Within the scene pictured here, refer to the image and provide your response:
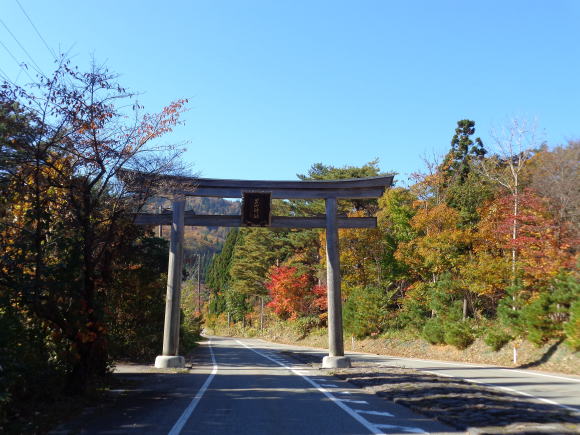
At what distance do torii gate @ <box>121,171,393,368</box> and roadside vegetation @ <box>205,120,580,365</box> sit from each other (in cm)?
806

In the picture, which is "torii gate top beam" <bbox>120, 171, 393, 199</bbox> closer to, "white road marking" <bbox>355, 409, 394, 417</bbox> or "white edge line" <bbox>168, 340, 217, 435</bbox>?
"white edge line" <bbox>168, 340, 217, 435</bbox>

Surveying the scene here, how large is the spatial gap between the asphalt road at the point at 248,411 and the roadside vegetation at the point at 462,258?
36.7 feet

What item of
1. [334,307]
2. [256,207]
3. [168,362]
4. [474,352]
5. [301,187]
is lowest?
[474,352]

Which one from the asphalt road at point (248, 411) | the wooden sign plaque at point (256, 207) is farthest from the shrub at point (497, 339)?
the wooden sign plaque at point (256, 207)

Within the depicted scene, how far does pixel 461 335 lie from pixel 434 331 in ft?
7.59

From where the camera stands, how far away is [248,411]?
9.18 m

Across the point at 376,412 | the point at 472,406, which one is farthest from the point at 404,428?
the point at 472,406

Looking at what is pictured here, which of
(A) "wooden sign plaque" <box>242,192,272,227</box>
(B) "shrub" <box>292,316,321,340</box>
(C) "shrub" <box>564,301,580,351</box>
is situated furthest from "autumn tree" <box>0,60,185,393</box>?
(B) "shrub" <box>292,316,321,340</box>

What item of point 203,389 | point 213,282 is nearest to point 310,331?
point 203,389

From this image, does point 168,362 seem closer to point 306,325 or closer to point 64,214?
point 64,214

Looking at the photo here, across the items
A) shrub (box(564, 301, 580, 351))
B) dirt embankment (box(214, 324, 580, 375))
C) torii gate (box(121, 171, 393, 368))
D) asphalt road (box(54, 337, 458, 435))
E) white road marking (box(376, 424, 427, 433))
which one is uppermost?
torii gate (box(121, 171, 393, 368))

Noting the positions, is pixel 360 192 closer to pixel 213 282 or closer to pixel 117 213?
pixel 117 213

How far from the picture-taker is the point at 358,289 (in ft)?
120

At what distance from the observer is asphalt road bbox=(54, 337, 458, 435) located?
298 inches
